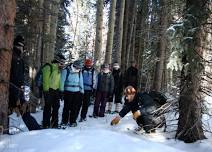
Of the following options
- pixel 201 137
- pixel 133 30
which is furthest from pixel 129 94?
pixel 133 30

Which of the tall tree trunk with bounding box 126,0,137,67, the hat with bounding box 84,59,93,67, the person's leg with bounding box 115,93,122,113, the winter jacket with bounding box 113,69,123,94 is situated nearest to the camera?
the hat with bounding box 84,59,93,67

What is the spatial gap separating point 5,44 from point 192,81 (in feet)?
14.0

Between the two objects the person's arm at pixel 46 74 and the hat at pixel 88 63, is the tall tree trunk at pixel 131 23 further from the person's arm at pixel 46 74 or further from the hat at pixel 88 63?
the person's arm at pixel 46 74

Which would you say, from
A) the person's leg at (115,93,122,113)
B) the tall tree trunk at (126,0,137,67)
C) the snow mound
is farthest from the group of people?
the tall tree trunk at (126,0,137,67)

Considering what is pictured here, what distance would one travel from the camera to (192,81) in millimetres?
9102

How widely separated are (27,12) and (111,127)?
17.3ft

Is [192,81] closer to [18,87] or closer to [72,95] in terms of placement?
[72,95]

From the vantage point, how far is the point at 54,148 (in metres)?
6.09

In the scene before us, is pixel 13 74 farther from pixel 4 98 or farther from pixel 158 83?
pixel 158 83

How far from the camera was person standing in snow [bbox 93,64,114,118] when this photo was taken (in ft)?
42.7

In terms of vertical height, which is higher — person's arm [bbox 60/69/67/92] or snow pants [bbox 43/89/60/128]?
person's arm [bbox 60/69/67/92]

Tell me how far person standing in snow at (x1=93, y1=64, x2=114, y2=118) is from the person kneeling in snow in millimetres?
2360

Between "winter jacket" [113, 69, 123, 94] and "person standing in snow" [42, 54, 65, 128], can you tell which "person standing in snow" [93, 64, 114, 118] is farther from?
"person standing in snow" [42, 54, 65, 128]

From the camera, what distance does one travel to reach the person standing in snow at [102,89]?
42.7 ft
